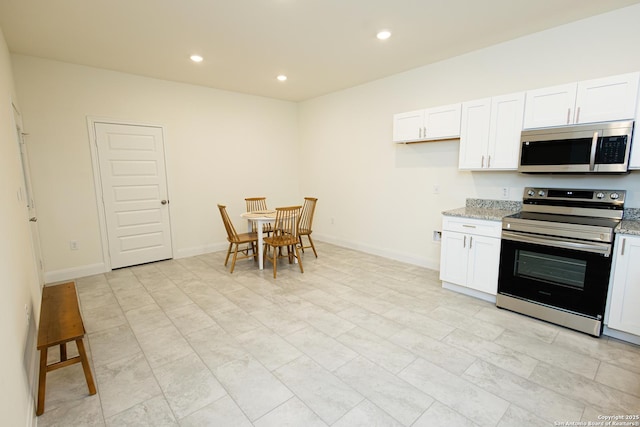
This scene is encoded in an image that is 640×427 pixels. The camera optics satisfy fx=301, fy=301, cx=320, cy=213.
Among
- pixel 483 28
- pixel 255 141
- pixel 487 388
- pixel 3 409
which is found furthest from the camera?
pixel 255 141

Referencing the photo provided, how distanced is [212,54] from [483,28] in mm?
2951

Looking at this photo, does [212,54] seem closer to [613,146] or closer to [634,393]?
[613,146]

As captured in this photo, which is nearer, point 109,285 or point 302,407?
point 302,407

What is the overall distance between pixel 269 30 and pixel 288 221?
226 cm

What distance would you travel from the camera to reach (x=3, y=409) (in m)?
1.22

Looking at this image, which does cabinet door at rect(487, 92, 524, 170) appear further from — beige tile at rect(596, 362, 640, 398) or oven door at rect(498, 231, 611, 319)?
beige tile at rect(596, 362, 640, 398)

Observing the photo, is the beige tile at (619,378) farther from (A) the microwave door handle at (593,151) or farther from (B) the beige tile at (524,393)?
(A) the microwave door handle at (593,151)

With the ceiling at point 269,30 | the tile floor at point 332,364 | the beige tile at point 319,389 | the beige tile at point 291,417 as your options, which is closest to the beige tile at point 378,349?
the tile floor at point 332,364

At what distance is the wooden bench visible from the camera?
176 cm

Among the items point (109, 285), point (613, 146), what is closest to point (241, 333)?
point (109, 285)

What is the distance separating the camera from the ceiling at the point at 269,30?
8.33 ft

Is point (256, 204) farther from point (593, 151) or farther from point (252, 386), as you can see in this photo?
point (593, 151)

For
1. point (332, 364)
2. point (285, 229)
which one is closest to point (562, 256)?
point (332, 364)

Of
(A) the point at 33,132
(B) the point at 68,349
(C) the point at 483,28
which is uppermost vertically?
(C) the point at 483,28
